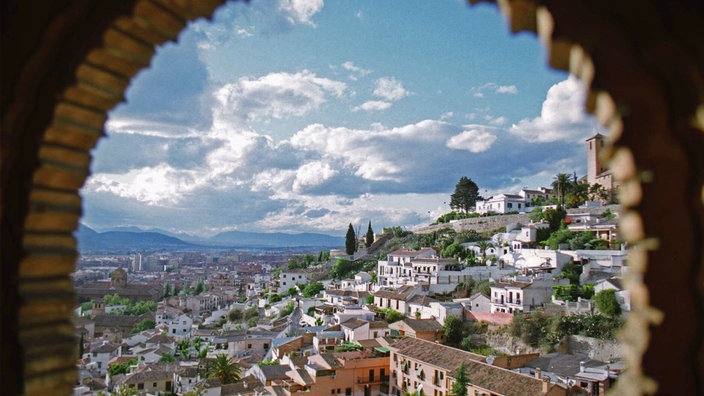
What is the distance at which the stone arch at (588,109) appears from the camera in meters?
1.11

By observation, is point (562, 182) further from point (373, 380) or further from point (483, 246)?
point (373, 380)

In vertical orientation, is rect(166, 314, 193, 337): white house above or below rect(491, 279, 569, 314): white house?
below

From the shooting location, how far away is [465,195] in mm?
47688

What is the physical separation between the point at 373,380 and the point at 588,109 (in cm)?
2022

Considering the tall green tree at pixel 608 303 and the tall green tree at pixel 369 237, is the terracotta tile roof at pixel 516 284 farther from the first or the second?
the tall green tree at pixel 369 237

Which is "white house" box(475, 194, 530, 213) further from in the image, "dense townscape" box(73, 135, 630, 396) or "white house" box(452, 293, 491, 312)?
"white house" box(452, 293, 491, 312)

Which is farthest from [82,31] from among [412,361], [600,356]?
[600,356]

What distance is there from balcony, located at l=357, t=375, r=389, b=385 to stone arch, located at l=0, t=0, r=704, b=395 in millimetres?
18919

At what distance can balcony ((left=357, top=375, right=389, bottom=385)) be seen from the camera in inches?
772

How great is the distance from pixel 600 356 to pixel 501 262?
11.8 meters

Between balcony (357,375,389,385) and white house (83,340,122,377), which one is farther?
white house (83,340,122,377)

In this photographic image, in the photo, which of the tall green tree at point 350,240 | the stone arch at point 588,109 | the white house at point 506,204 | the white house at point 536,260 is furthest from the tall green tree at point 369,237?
the stone arch at point 588,109

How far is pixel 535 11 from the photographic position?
4.39 ft

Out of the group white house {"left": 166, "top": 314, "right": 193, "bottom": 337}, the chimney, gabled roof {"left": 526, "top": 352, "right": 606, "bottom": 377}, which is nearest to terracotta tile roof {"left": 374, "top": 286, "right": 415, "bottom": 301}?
gabled roof {"left": 526, "top": 352, "right": 606, "bottom": 377}
